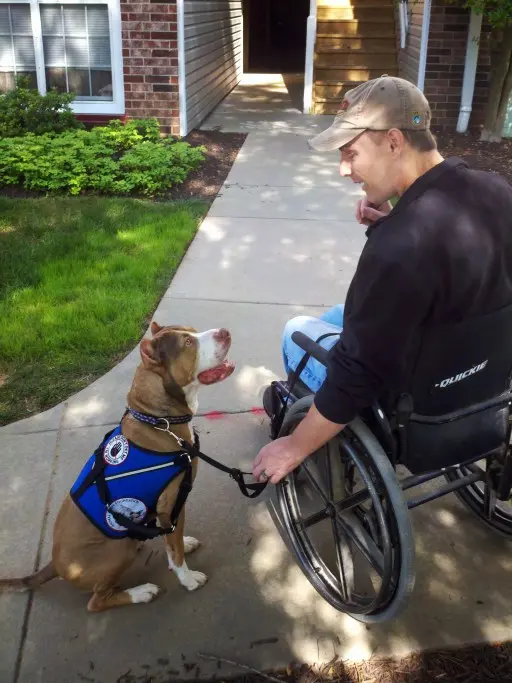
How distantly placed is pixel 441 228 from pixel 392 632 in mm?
1382

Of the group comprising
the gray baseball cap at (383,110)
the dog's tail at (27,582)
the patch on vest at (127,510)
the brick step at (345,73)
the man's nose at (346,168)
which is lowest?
the dog's tail at (27,582)

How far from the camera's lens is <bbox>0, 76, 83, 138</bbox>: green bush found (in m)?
7.17

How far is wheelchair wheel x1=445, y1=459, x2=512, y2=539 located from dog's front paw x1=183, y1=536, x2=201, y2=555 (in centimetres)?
101

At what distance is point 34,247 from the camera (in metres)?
5.24

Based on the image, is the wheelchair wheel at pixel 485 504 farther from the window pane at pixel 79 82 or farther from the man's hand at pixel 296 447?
the window pane at pixel 79 82

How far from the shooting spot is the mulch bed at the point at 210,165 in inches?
265

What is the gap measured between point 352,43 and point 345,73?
0.73 metres

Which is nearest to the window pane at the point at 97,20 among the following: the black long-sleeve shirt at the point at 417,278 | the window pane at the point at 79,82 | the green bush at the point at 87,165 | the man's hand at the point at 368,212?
the window pane at the point at 79,82

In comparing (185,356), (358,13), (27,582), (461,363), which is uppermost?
(358,13)

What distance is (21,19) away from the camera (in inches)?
310

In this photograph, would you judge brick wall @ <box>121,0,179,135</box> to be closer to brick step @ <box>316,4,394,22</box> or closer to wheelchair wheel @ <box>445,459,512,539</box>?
brick step @ <box>316,4,394,22</box>

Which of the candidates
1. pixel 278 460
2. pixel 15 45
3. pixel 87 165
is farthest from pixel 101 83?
pixel 278 460

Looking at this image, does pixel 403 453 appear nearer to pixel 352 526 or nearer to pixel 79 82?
pixel 352 526

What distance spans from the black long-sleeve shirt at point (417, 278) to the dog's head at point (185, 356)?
1.61 feet
